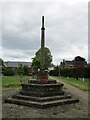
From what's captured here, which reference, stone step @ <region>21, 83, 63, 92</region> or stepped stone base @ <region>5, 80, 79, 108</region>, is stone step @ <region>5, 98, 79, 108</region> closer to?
stepped stone base @ <region>5, 80, 79, 108</region>

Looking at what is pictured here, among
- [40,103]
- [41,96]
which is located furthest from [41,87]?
[40,103]

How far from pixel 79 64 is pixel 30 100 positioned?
30.0 meters

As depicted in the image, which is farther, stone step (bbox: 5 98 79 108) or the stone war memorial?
the stone war memorial

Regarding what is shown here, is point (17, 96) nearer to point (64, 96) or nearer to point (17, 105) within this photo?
point (17, 105)

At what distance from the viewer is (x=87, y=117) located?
7203mm

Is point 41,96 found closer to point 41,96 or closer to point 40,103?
point 41,96

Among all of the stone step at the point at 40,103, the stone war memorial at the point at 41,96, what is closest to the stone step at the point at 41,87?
the stone war memorial at the point at 41,96

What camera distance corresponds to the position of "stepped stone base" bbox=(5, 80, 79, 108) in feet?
30.0

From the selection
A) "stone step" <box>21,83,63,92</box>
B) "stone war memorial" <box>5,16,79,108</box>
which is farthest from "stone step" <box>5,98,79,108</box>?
"stone step" <box>21,83,63,92</box>

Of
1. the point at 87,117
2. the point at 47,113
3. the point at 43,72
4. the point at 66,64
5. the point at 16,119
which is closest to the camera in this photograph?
the point at 16,119

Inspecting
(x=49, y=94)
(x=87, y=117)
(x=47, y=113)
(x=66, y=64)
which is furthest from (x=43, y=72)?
(x=66, y=64)

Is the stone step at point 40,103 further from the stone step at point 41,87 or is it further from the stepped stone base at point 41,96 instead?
the stone step at point 41,87

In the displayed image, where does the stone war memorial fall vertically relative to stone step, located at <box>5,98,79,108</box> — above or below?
above

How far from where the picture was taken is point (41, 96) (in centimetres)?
981
